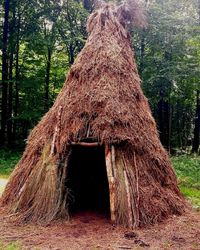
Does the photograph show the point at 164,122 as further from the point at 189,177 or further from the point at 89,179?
the point at 89,179

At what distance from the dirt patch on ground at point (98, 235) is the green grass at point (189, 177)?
6.92 feet

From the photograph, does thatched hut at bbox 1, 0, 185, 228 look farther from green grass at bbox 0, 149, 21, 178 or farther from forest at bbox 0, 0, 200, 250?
green grass at bbox 0, 149, 21, 178

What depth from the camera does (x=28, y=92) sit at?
72.9 feet

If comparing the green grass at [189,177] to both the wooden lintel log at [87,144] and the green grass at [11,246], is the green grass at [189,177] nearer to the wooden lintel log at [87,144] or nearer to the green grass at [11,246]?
the wooden lintel log at [87,144]

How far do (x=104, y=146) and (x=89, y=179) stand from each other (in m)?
2.39

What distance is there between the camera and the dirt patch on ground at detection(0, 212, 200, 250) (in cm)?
595

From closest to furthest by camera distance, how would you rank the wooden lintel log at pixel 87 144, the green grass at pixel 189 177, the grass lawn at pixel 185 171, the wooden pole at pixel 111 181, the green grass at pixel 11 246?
the green grass at pixel 11 246
the wooden pole at pixel 111 181
the wooden lintel log at pixel 87 144
the green grass at pixel 189 177
the grass lawn at pixel 185 171

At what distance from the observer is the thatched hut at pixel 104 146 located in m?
7.02

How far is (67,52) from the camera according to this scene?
23.6 metres

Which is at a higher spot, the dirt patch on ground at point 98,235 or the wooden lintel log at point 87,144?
the wooden lintel log at point 87,144

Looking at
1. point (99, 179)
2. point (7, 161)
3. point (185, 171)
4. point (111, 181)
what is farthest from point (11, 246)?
point (7, 161)

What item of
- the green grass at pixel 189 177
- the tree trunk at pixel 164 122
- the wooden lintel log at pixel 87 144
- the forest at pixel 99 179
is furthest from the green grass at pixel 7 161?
the tree trunk at pixel 164 122

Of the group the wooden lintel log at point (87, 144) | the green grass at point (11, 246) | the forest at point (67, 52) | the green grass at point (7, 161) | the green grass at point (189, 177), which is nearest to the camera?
the green grass at point (11, 246)

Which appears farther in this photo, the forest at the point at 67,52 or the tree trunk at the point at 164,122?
the tree trunk at the point at 164,122
